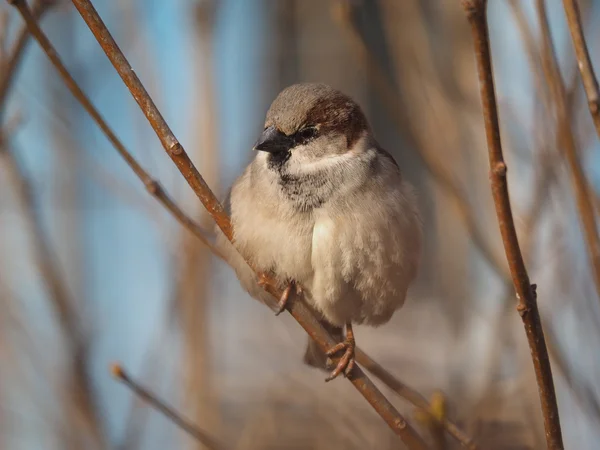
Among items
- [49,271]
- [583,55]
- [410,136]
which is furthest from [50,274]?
[583,55]

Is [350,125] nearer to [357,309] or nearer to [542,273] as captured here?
[357,309]

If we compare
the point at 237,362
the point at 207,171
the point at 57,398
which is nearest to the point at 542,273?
the point at 207,171

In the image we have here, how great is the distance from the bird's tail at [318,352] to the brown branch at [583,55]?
126 centimetres

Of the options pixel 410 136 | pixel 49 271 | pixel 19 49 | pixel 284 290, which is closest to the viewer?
pixel 19 49

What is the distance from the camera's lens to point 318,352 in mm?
2209

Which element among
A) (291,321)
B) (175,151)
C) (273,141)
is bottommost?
(291,321)

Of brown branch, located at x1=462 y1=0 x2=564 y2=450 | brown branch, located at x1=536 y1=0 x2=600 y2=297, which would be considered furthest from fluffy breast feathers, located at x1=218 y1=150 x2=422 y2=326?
brown branch, located at x1=462 y1=0 x2=564 y2=450

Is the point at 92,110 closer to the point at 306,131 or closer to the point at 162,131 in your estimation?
the point at 162,131

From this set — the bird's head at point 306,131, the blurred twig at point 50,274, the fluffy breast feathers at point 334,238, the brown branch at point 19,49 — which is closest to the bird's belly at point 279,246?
the fluffy breast feathers at point 334,238

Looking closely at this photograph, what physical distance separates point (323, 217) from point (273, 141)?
24 centimetres

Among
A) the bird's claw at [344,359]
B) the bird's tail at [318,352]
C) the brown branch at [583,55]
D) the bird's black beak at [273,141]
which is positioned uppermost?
the brown branch at [583,55]

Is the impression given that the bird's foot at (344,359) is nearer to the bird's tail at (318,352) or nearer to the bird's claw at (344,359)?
the bird's claw at (344,359)

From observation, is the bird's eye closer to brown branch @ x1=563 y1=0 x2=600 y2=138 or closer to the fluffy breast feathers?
the fluffy breast feathers

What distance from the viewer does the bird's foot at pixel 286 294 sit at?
1.76 meters
